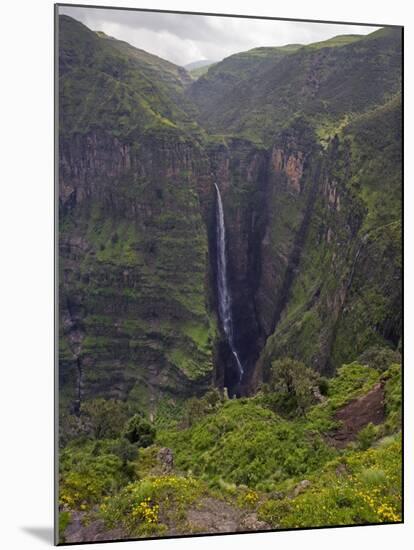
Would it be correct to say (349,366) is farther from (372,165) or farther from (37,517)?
(37,517)

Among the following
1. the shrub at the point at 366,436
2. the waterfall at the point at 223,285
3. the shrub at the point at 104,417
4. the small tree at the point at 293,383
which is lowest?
the shrub at the point at 366,436

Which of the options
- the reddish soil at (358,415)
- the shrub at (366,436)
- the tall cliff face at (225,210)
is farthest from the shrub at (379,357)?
the shrub at (366,436)

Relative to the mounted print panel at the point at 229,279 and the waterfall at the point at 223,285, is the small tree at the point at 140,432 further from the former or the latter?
the waterfall at the point at 223,285

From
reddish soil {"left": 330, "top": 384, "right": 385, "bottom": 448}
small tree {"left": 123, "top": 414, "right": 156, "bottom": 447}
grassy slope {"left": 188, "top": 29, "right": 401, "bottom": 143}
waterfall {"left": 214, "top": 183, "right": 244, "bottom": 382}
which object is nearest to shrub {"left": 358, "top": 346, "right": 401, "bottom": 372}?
reddish soil {"left": 330, "top": 384, "right": 385, "bottom": 448}

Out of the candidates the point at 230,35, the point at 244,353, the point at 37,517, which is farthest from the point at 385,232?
the point at 37,517

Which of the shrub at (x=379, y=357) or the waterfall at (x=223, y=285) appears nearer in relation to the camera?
the shrub at (x=379, y=357)
